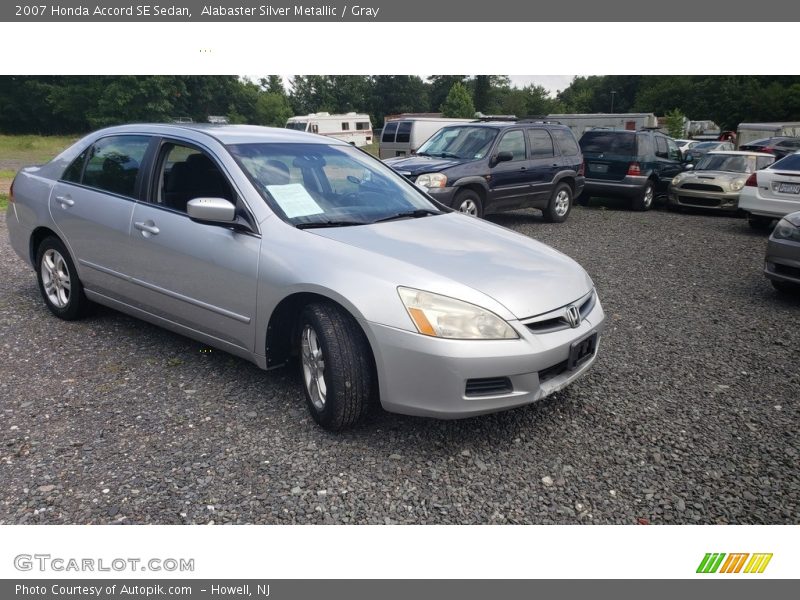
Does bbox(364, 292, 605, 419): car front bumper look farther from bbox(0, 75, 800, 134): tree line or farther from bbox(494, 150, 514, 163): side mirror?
bbox(0, 75, 800, 134): tree line

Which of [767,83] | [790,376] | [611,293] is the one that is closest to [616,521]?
[790,376]

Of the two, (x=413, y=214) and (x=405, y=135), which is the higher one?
(x=405, y=135)

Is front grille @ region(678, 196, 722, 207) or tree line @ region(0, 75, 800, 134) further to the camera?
tree line @ region(0, 75, 800, 134)

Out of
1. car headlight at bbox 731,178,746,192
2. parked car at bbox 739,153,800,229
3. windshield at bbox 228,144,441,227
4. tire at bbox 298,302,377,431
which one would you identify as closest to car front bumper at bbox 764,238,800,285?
windshield at bbox 228,144,441,227

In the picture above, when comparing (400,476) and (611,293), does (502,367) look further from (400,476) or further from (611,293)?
(611,293)

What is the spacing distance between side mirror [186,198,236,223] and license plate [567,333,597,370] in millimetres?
2068

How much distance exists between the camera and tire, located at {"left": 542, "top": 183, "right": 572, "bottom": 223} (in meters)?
11.6

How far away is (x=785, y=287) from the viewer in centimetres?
656

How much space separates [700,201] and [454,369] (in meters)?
12.7

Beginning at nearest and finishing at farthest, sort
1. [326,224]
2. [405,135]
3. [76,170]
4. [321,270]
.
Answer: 1. [321,270]
2. [326,224]
3. [76,170]
4. [405,135]

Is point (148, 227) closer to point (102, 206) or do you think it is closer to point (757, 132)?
point (102, 206)

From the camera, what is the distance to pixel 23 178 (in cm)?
543

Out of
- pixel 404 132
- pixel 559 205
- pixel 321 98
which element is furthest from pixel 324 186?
pixel 321 98

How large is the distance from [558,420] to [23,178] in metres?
4.93
